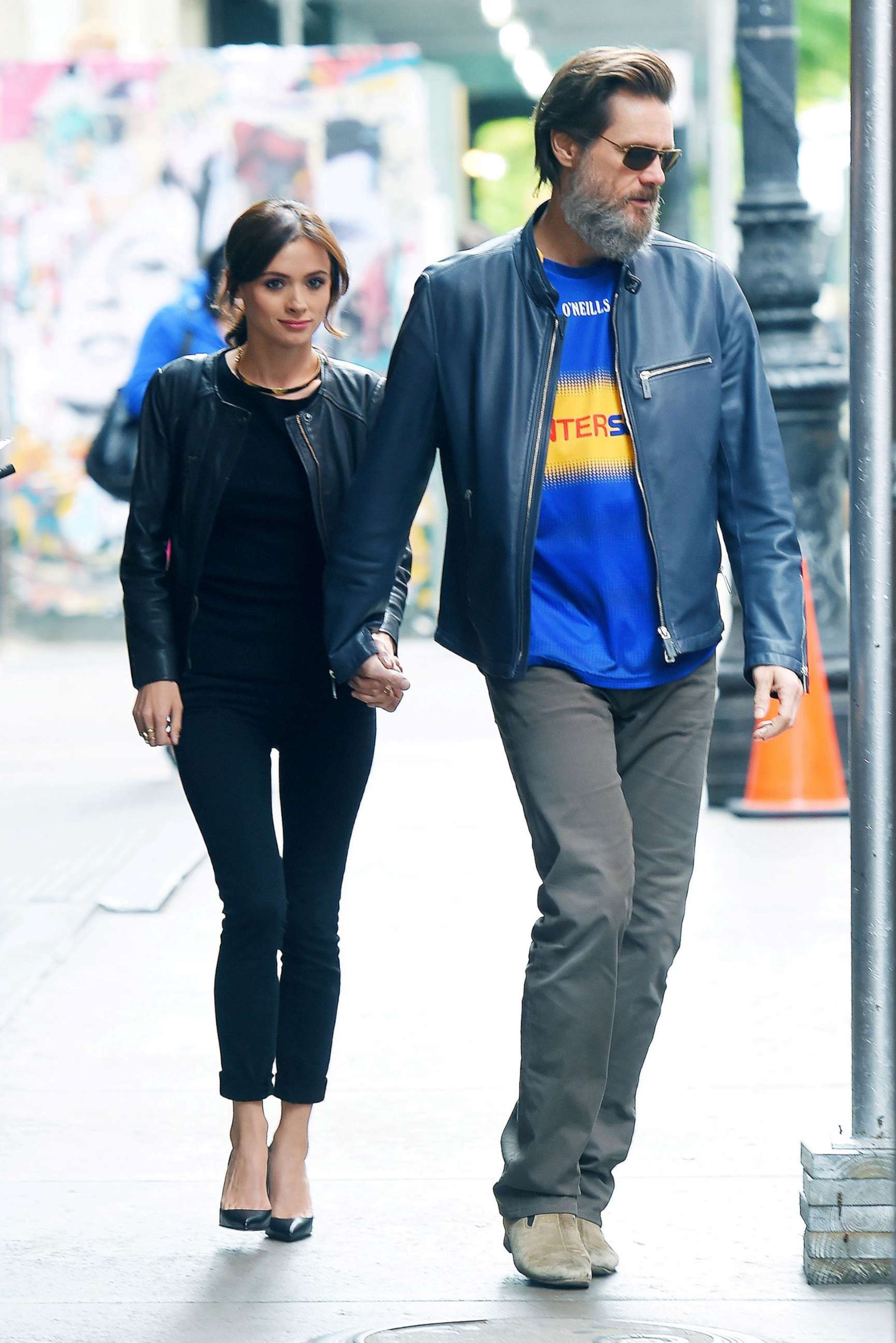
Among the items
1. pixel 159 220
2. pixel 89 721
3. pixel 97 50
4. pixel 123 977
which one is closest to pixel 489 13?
pixel 97 50

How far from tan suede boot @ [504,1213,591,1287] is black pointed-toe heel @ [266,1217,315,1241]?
454 millimetres

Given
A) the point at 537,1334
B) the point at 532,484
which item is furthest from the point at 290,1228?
the point at 532,484

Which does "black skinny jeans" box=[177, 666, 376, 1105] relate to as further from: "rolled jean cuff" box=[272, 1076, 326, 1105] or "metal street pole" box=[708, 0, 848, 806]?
"metal street pole" box=[708, 0, 848, 806]

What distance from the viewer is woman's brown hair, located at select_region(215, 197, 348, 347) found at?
13.7ft

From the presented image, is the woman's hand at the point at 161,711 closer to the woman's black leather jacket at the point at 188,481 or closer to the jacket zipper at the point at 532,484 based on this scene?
the woman's black leather jacket at the point at 188,481

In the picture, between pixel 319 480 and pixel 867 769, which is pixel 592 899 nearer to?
pixel 867 769

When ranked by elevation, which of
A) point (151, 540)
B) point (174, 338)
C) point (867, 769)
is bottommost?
point (867, 769)

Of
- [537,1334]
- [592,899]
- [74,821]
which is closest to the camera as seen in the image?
[537,1334]

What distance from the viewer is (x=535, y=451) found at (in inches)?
154

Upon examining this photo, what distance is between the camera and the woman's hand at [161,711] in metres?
4.22

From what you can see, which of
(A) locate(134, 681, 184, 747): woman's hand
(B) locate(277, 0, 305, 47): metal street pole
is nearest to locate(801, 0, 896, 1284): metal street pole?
(A) locate(134, 681, 184, 747): woman's hand

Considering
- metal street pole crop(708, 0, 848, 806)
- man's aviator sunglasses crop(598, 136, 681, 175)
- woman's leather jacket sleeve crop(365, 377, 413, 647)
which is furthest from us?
metal street pole crop(708, 0, 848, 806)

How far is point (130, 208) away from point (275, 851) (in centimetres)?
1186

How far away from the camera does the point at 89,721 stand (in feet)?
38.3
